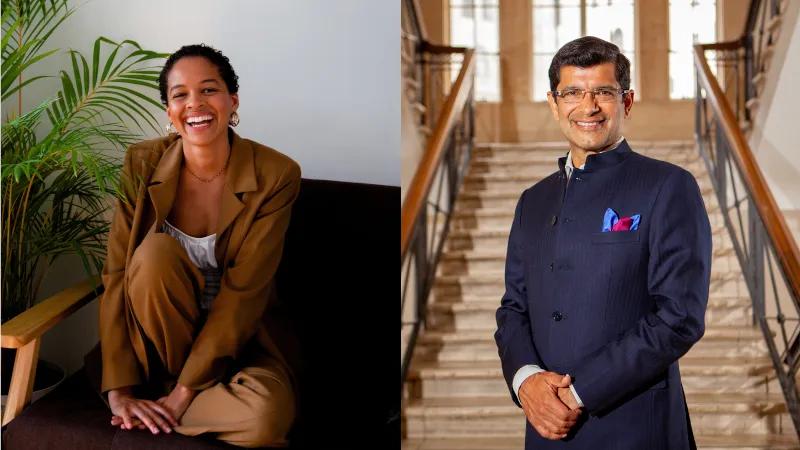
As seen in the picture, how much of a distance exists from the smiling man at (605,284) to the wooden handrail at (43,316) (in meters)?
1.21

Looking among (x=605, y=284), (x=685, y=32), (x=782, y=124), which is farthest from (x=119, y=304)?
(x=782, y=124)

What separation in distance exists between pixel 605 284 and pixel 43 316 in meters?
1.47

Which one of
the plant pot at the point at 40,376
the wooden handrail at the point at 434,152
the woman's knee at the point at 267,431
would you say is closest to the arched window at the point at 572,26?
the wooden handrail at the point at 434,152

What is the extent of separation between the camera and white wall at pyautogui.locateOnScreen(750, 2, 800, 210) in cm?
200

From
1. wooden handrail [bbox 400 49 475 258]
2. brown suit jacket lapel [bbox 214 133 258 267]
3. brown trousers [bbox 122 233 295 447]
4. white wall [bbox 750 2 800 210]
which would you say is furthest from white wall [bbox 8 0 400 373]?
white wall [bbox 750 2 800 210]

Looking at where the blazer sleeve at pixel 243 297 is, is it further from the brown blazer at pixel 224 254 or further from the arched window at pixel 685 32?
the arched window at pixel 685 32

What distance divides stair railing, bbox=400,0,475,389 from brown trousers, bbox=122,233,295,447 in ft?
1.57

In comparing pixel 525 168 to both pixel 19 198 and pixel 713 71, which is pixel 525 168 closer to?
pixel 713 71

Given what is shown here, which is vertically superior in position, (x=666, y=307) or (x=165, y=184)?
(x=165, y=184)

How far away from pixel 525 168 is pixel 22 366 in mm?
1455

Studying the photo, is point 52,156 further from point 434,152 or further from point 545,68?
point 545,68

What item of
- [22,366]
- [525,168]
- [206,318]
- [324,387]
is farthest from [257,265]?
[525,168]

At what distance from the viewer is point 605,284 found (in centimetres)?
153

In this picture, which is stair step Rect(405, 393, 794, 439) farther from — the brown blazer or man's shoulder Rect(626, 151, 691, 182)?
man's shoulder Rect(626, 151, 691, 182)
